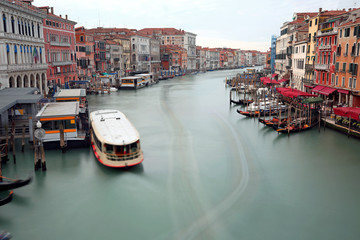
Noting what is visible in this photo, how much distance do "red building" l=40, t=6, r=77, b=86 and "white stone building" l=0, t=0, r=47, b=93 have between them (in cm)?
238

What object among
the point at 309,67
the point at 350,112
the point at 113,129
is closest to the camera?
the point at 113,129

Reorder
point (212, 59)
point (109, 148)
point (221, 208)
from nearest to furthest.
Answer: point (221, 208), point (109, 148), point (212, 59)

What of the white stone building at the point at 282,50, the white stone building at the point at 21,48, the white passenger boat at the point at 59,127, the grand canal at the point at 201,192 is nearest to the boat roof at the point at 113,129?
the white passenger boat at the point at 59,127

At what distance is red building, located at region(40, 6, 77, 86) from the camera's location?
28.5 meters

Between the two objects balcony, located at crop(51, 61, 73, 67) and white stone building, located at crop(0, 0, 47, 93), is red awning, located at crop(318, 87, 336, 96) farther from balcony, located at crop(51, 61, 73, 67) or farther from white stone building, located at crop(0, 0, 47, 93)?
balcony, located at crop(51, 61, 73, 67)

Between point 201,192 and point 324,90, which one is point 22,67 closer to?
point 201,192

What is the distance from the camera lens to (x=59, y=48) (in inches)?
1200

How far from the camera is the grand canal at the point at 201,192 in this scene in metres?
7.65

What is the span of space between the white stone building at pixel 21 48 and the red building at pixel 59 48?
93.6 inches

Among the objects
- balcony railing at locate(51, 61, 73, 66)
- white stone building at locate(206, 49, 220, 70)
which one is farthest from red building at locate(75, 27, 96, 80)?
white stone building at locate(206, 49, 220, 70)

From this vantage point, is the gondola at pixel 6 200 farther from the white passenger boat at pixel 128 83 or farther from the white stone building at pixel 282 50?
the white passenger boat at pixel 128 83

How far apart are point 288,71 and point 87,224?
28.5m

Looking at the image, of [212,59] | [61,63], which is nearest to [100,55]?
[61,63]

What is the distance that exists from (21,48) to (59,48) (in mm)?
8758
